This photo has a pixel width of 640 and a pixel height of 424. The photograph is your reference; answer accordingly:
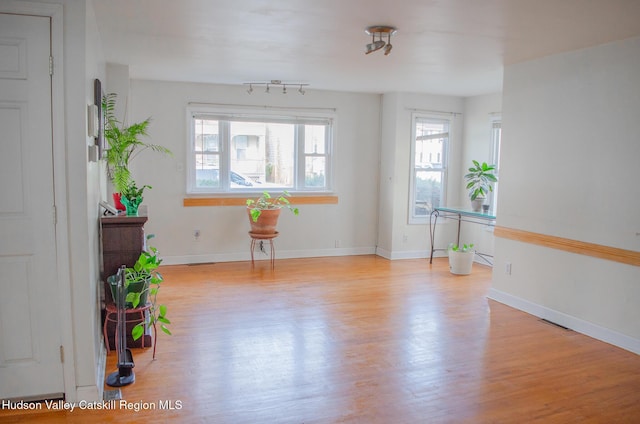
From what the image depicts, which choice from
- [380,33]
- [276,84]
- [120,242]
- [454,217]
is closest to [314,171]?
[276,84]

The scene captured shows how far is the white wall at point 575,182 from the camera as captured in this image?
360 cm

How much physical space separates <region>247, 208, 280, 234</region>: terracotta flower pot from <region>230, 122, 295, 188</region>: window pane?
0.64m

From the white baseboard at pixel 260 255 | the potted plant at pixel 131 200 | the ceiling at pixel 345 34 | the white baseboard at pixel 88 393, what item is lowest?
the white baseboard at pixel 88 393

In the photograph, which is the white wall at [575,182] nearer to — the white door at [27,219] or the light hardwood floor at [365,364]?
the light hardwood floor at [365,364]

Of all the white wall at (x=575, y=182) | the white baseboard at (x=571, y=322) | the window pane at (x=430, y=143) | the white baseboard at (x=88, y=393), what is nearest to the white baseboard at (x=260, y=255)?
the window pane at (x=430, y=143)

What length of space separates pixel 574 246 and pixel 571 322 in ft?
2.12

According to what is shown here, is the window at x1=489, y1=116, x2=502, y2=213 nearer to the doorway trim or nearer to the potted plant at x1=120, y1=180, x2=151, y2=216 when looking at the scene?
the potted plant at x1=120, y1=180, x2=151, y2=216

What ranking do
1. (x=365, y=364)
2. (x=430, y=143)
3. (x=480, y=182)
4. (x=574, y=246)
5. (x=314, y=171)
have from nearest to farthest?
(x=365, y=364)
(x=574, y=246)
(x=480, y=182)
(x=314, y=171)
(x=430, y=143)

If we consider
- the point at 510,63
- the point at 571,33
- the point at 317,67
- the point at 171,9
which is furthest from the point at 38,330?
the point at 510,63

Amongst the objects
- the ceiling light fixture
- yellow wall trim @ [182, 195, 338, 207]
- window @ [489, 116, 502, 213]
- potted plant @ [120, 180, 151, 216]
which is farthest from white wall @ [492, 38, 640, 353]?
potted plant @ [120, 180, 151, 216]

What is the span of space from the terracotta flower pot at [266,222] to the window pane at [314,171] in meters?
0.93

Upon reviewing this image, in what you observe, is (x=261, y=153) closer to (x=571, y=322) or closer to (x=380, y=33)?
(x=380, y=33)

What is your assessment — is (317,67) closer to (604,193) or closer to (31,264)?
(604,193)

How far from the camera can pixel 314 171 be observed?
684 cm
